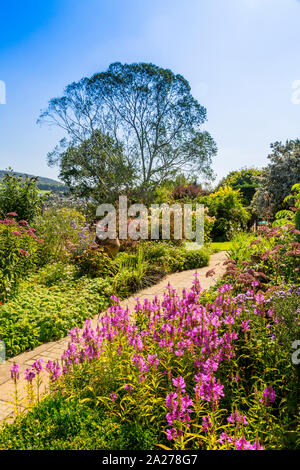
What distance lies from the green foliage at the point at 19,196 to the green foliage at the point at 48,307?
5.02ft

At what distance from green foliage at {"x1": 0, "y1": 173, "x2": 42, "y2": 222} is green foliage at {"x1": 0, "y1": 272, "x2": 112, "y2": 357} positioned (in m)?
1.53

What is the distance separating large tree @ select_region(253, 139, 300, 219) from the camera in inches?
448

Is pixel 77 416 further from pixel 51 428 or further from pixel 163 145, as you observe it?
pixel 163 145

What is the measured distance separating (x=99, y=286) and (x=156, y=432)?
→ 11.1ft

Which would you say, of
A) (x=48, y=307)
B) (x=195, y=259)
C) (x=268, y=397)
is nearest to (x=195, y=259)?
(x=195, y=259)

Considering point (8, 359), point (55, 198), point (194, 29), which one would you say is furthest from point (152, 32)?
point (55, 198)

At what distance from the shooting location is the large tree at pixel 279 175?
37.3 ft

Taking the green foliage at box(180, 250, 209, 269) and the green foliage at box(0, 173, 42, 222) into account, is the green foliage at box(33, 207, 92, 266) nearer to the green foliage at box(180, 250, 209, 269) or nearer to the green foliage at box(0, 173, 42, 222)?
the green foliage at box(0, 173, 42, 222)

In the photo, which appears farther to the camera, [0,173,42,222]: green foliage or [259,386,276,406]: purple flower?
[0,173,42,222]: green foliage

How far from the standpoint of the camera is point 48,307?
13.2 ft

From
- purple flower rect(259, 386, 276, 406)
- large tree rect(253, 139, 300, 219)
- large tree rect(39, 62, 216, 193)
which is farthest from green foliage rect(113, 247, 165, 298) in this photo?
large tree rect(39, 62, 216, 193)

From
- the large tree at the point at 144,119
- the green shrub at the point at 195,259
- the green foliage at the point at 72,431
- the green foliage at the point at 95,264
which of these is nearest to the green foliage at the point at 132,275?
the green foliage at the point at 95,264

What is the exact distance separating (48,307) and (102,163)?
40.7 ft

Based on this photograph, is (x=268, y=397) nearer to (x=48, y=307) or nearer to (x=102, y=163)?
(x=48, y=307)
